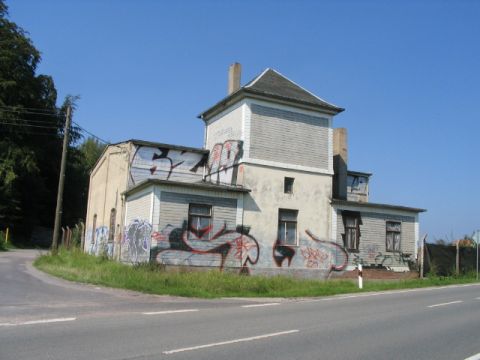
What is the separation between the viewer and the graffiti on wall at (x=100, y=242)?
26866 millimetres

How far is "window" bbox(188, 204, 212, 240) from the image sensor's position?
20.9m

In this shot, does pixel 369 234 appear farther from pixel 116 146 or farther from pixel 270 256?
pixel 116 146

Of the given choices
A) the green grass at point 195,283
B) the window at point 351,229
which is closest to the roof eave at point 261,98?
the window at point 351,229

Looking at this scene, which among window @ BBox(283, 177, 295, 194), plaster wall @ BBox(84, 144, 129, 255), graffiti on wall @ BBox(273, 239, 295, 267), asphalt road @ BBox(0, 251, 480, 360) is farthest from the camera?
plaster wall @ BBox(84, 144, 129, 255)

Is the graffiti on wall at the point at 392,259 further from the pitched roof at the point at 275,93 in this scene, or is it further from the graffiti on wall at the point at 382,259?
the pitched roof at the point at 275,93

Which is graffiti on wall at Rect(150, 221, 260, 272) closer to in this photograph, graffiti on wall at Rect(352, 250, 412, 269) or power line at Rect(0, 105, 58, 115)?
graffiti on wall at Rect(352, 250, 412, 269)

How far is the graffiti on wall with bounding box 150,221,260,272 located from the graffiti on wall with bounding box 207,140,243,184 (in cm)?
329

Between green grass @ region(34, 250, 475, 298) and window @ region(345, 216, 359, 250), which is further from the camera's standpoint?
window @ region(345, 216, 359, 250)

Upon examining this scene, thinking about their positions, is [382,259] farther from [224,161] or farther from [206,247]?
[206,247]

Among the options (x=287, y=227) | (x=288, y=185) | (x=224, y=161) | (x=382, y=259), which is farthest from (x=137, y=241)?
(x=382, y=259)

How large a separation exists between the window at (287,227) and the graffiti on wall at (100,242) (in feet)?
30.6

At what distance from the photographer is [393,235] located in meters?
26.4

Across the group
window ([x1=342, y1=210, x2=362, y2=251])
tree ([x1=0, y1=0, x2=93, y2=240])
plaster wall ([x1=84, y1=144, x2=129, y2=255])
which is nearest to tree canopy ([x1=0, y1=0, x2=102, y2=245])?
tree ([x1=0, y1=0, x2=93, y2=240])

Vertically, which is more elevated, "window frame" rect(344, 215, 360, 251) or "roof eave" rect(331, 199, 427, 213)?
"roof eave" rect(331, 199, 427, 213)
